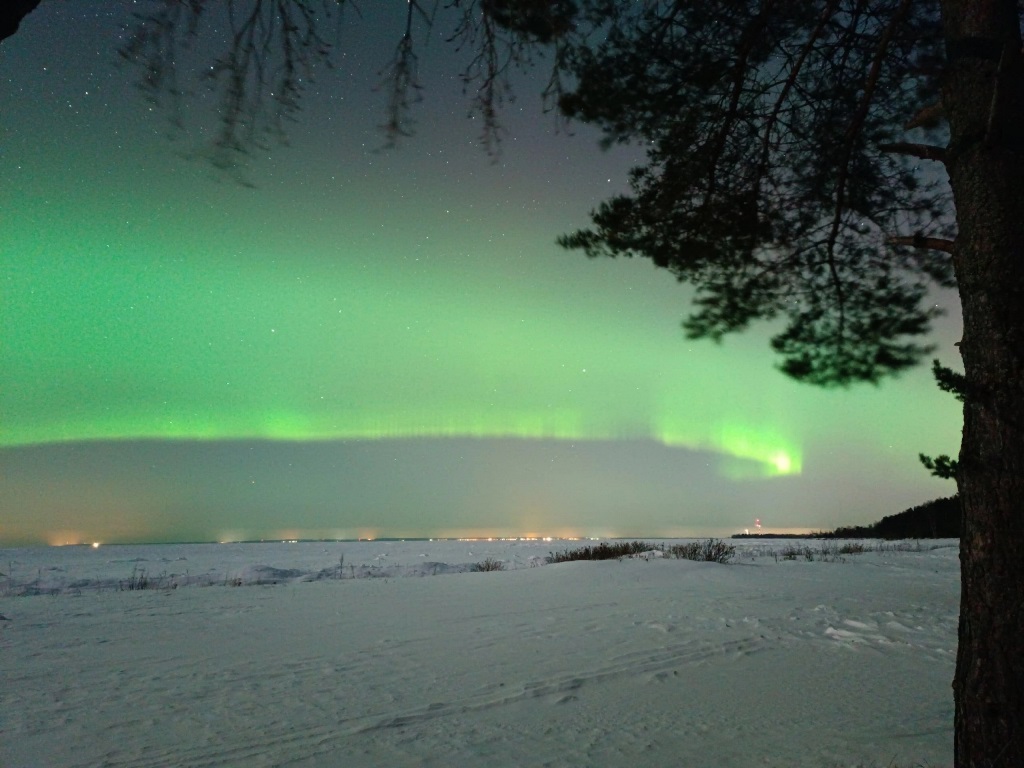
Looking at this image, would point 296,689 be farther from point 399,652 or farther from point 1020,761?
point 1020,761

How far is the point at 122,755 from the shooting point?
3008mm

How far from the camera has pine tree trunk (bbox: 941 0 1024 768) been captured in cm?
237

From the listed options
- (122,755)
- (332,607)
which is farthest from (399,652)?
(332,607)

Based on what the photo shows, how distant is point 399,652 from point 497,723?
2.07 m

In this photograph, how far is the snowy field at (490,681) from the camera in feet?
10.2

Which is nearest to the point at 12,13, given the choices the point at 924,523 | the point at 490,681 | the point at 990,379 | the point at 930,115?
the point at 990,379

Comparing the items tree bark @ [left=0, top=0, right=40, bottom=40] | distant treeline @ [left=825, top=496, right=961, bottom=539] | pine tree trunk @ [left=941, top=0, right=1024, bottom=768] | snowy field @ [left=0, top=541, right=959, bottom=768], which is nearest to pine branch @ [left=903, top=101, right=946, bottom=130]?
pine tree trunk @ [left=941, top=0, right=1024, bottom=768]

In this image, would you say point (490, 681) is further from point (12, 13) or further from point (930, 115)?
point (930, 115)

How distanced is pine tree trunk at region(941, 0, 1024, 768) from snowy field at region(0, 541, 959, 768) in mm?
774

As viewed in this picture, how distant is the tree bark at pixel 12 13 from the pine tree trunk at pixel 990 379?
3506 mm

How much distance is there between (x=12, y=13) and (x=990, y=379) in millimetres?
3609

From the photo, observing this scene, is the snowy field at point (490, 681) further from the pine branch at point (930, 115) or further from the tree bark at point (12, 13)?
the pine branch at point (930, 115)

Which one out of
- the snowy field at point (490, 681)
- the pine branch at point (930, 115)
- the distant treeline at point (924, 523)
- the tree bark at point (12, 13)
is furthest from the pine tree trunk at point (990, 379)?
the distant treeline at point (924, 523)

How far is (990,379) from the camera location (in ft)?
8.29
